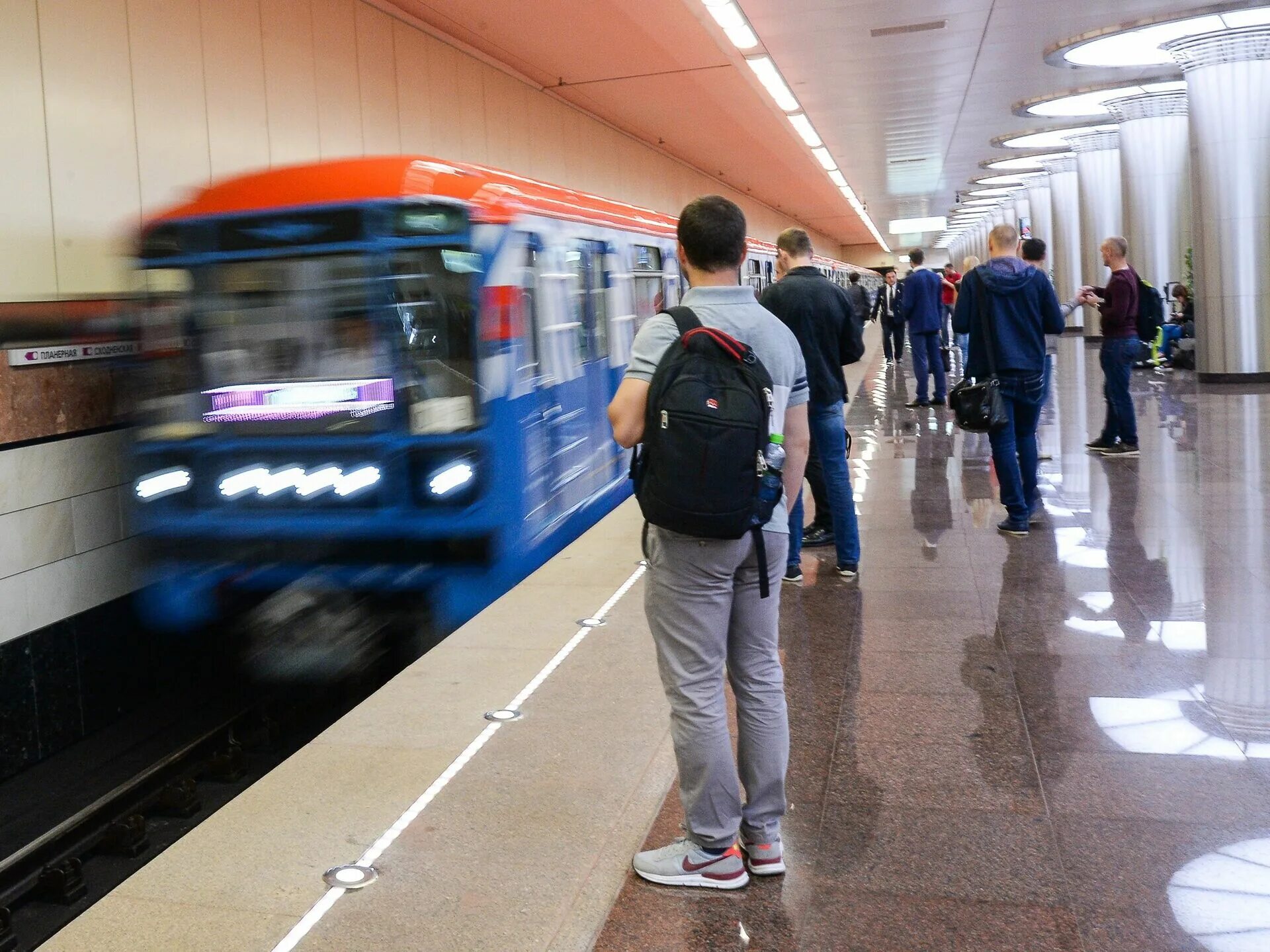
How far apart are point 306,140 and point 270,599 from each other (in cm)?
563

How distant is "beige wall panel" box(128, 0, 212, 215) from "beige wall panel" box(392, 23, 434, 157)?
11.9ft

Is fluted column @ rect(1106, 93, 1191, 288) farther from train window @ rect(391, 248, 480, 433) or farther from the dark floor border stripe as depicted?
the dark floor border stripe

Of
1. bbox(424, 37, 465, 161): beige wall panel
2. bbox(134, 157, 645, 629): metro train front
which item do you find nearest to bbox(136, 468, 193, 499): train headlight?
bbox(134, 157, 645, 629): metro train front

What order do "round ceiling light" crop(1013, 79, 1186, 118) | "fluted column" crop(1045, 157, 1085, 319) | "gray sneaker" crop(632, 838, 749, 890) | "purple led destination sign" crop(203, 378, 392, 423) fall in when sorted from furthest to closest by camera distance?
"fluted column" crop(1045, 157, 1085, 319) → "round ceiling light" crop(1013, 79, 1186, 118) → "purple led destination sign" crop(203, 378, 392, 423) → "gray sneaker" crop(632, 838, 749, 890)

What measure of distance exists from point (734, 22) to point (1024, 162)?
62.4 ft

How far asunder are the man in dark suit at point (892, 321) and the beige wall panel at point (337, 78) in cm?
1088

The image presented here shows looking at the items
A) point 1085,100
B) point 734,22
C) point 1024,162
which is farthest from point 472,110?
point 1024,162

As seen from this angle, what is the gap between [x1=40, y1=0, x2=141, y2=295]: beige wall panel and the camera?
7215 mm

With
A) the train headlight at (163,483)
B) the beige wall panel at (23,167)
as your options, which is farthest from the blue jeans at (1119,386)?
the beige wall panel at (23,167)

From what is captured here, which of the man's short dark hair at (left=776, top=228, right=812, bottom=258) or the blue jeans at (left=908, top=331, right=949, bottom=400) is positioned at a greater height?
the man's short dark hair at (left=776, top=228, right=812, bottom=258)

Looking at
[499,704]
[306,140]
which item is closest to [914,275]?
[306,140]

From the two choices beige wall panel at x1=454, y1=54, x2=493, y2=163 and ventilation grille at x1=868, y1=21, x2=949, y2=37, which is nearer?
ventilation grille at x1=868, y1=21, x2=949, y2=37

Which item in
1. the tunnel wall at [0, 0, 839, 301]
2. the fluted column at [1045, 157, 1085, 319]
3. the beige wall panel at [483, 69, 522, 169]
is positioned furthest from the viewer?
the fluted column at [1045, 157, 1085, 319]

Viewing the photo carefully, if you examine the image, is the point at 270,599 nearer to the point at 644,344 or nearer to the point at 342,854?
the point at 342,854
